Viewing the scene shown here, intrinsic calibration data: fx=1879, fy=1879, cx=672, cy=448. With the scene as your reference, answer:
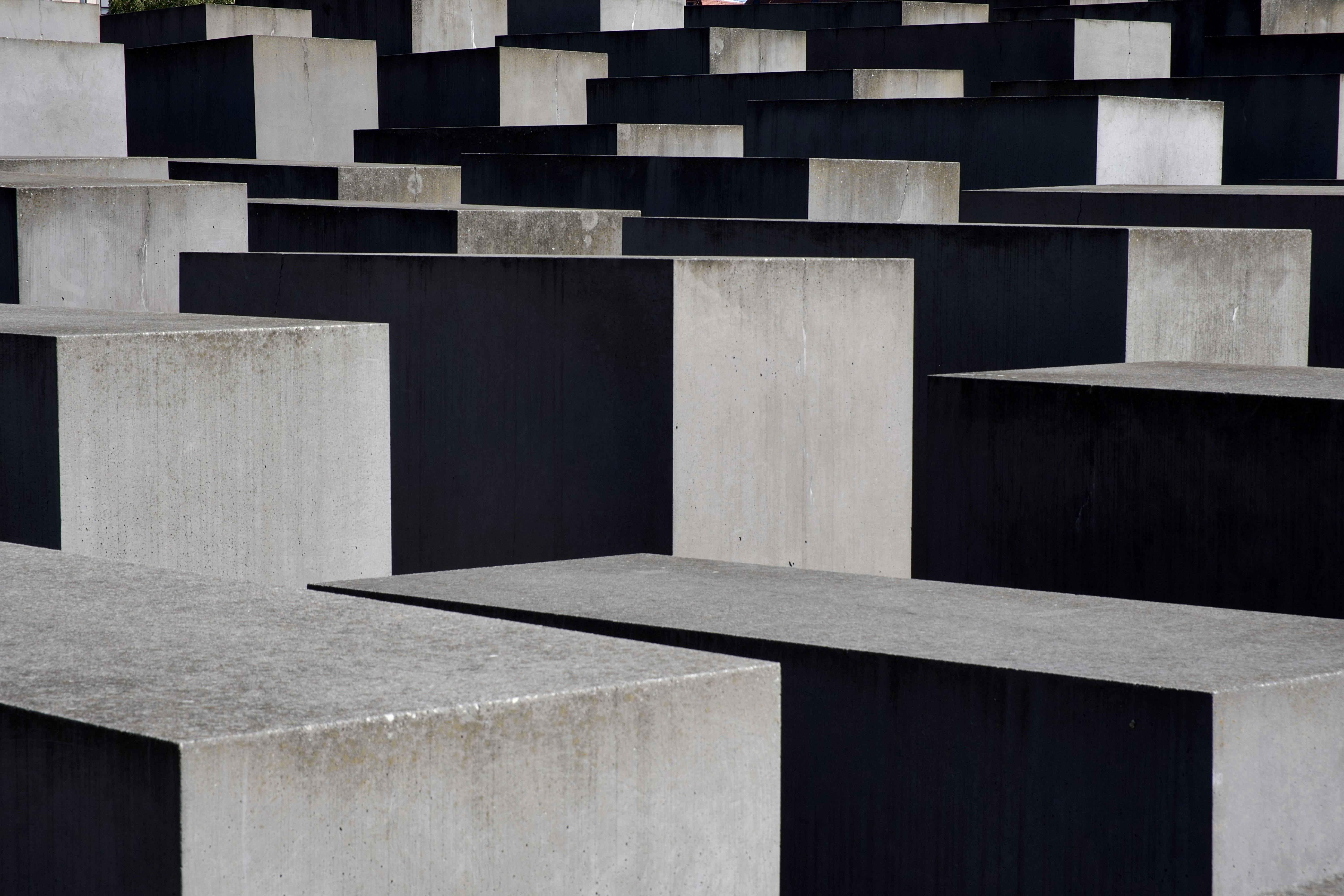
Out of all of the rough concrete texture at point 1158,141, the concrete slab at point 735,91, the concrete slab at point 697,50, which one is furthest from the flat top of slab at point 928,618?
the concrete slab at point 697,50

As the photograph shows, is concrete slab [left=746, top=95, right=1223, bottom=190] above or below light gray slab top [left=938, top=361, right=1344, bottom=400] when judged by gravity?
above

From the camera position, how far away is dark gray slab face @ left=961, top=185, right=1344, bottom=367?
1014 cm

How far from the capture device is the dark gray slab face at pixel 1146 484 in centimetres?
570

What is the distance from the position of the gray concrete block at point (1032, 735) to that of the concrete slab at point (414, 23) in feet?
57.3

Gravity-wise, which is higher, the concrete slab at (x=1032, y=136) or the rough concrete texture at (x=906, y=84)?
the rough concrete texture at (x=906, y=84)

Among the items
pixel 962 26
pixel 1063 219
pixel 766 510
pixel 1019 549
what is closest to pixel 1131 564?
pixel 1019 549

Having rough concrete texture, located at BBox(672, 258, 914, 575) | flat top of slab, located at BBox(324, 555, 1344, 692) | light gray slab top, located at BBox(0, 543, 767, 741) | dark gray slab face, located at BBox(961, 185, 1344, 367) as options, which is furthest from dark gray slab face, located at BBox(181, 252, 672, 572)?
dark gray slab face, located at BBox(961, 185, 1344, 367)

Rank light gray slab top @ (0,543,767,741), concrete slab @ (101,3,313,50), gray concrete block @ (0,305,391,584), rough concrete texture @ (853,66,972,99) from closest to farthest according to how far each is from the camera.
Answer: light gray slab top @ (0,543,767,741) < gray concrete block @ (0,305,391,584) < rough concrete texture @ (853,66,972,99) < concrete slab @ (101,3,313,50)

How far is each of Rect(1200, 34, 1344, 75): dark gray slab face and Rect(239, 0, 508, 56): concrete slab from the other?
848cm

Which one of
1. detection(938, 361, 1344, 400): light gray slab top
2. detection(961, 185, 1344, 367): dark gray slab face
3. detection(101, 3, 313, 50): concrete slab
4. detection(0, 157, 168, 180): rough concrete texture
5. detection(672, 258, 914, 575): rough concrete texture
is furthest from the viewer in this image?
detection(101, 3, 313, 50): concrete slab

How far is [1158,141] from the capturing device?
1377 centimetres

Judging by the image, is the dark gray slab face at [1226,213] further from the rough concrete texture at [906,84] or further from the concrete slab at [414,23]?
the concrete slab at [414,23]

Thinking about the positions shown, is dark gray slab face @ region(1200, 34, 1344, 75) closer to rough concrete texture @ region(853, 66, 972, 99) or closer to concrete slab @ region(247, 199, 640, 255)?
rough concrete texture @ region(853, 66, 972, 99)

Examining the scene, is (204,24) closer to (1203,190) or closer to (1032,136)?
(1032,136)
